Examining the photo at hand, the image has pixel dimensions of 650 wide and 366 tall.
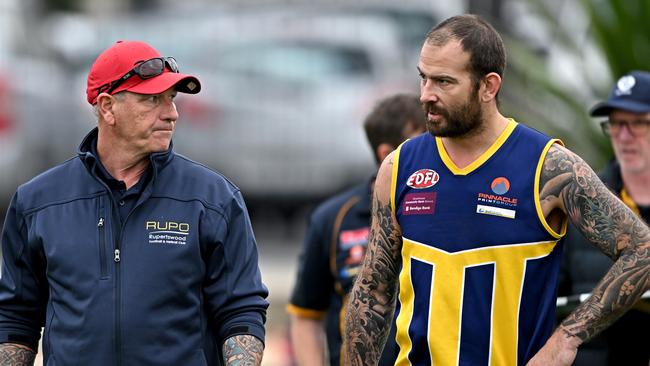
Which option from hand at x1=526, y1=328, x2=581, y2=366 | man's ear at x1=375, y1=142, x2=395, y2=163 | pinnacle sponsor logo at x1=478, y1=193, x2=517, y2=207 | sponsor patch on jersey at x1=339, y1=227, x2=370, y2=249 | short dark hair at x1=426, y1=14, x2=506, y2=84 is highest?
short dark hair at x1=426, y1=14, x2=506, y2=84

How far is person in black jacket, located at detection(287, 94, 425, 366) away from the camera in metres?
6.82

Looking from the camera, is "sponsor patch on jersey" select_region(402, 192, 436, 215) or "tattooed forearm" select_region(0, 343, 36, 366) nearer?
"sponsor patch on jersey" select_region(402, 192, 436, 215)

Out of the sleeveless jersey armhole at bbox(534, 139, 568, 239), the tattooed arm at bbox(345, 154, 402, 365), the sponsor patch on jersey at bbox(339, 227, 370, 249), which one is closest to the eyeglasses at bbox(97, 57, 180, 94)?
the tattooed arm at bbox(345, 154, 402, 365)

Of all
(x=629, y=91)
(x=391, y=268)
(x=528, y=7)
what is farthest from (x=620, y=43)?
(x=391, y=268)

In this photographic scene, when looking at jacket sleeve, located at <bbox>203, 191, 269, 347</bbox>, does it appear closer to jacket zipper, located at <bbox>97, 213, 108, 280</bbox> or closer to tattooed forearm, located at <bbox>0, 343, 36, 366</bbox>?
jacket zipper, located at <bbox>97, 213, 108, 280</bbox>

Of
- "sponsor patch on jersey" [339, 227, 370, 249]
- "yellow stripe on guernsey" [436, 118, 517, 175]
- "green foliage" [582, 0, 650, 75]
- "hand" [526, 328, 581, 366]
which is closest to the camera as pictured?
"hand" [526, 328, 581, 366]

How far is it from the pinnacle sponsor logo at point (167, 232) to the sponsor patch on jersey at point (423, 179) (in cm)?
79

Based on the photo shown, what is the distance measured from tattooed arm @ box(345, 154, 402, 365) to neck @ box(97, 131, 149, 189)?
0.83m

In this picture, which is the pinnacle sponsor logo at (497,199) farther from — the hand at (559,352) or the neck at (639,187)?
the neck at (639,187)

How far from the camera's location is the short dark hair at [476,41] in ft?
16.7

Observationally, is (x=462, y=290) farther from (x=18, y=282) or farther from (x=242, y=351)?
(x=18, y=282)

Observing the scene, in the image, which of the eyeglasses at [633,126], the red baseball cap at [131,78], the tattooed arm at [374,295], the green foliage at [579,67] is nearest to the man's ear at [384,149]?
the eyeglasses at [633,126]

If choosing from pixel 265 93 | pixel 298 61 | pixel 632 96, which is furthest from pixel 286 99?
pixel 632 96

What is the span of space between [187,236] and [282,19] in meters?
13.1
